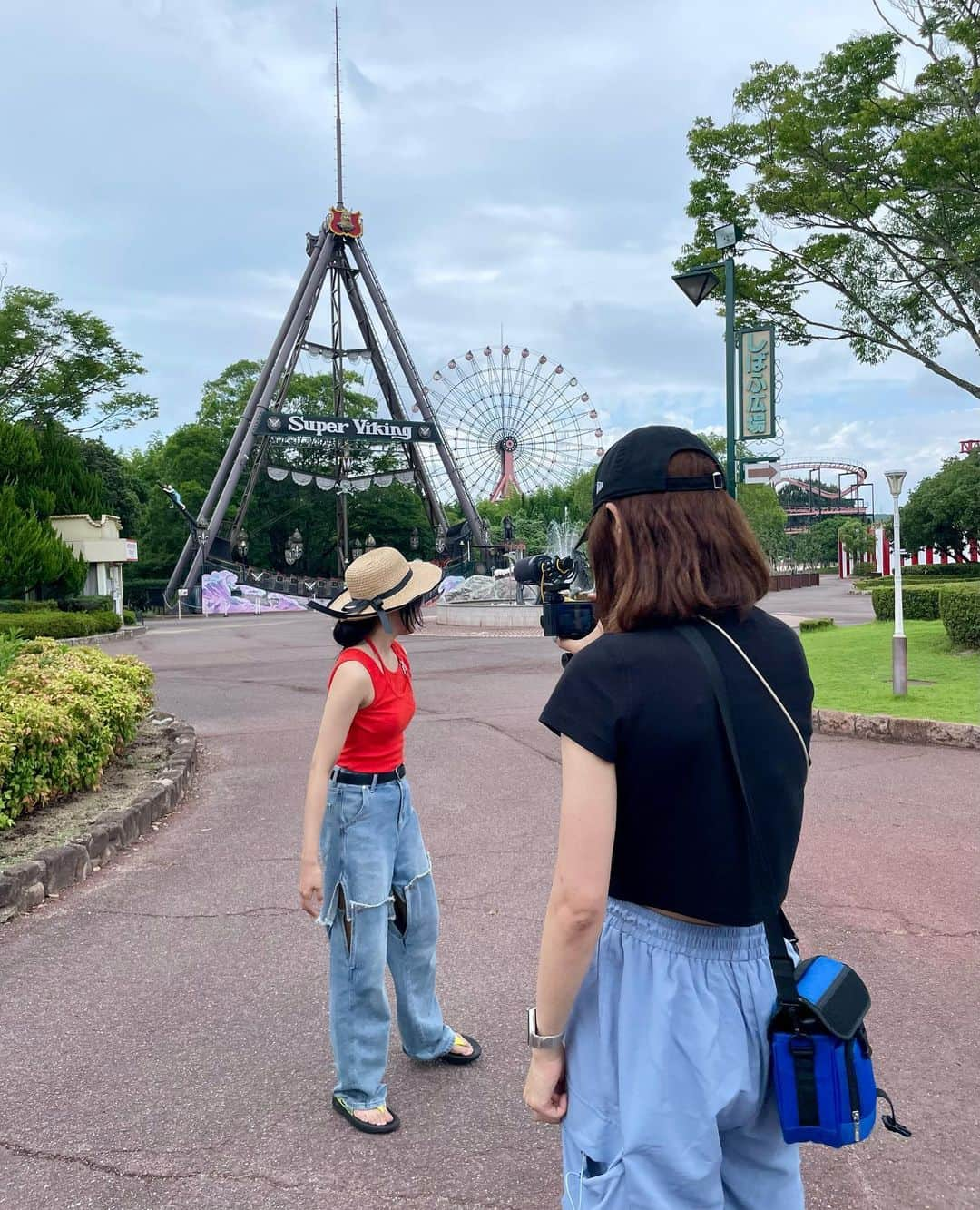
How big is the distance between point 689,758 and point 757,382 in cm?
1595

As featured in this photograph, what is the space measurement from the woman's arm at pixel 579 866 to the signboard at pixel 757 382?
597 inches

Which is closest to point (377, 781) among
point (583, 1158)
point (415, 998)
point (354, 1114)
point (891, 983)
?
point (415, 998)

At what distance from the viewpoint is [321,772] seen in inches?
118

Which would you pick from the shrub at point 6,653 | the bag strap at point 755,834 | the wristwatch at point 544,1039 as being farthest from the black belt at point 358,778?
the shrub at point 6,653

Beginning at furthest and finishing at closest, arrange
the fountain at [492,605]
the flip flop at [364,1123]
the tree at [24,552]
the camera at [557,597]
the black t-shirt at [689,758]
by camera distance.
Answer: the fountain at [492,605], the tree at [24,552], the flip flop at [364,1123], the camera at [557,597], the black t-shirt at [689,758]

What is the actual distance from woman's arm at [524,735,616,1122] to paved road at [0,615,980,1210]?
4.74 feet

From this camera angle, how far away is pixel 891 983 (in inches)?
155

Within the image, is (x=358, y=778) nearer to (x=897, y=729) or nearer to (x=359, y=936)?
(x=359, y=936)

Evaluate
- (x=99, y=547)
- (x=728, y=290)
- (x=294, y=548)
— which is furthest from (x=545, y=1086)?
(x=294, y=548)

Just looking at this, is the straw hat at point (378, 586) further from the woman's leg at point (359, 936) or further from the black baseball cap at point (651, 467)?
the black baseball cap at point (651, 467)

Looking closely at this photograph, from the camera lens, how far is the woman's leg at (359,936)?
301 cm

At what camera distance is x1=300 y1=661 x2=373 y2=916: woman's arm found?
298 centimetres

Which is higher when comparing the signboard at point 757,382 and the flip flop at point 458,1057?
the signboard at point 757,382

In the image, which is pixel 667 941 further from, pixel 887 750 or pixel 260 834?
pixel 887 750
